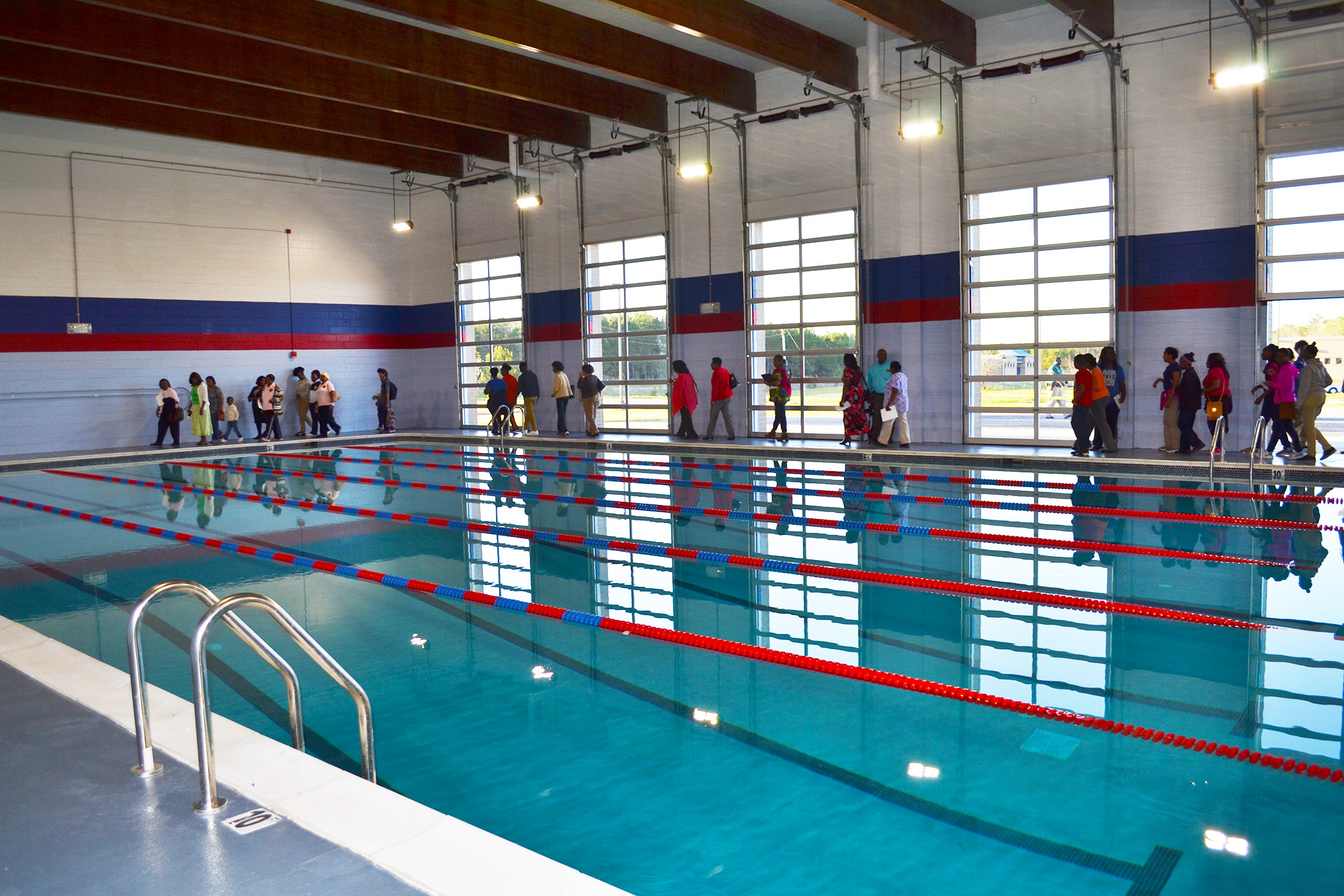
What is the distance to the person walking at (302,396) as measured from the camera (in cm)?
2080

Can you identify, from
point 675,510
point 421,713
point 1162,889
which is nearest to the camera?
point 1162,889

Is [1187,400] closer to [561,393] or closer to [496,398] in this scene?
[561,393]

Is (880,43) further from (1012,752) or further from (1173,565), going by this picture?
(1012,752)

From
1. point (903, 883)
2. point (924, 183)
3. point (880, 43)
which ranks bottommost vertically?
point (903, 883)

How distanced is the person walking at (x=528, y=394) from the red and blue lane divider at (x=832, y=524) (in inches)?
223

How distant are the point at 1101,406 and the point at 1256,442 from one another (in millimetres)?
2749

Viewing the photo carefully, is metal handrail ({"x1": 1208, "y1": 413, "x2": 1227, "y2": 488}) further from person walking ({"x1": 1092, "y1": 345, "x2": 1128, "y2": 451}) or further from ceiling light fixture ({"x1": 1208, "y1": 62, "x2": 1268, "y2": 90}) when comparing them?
ceiling light fixture ({"x1": 1208, "y1": 62, "x2": 1268, "y2": 90})

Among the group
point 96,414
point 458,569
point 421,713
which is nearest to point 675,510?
point 458,569

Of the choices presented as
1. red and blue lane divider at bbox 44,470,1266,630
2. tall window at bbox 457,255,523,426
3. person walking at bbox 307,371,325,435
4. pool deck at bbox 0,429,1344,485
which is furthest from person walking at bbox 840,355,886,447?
person walking at bbox 307,371,325,435

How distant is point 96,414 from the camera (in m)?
18.6

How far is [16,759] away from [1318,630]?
6.17 metres

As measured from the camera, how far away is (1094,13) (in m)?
12.9

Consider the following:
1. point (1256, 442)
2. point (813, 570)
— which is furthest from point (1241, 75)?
point (813, 570)

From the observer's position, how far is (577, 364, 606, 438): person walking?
18672 millimetres
